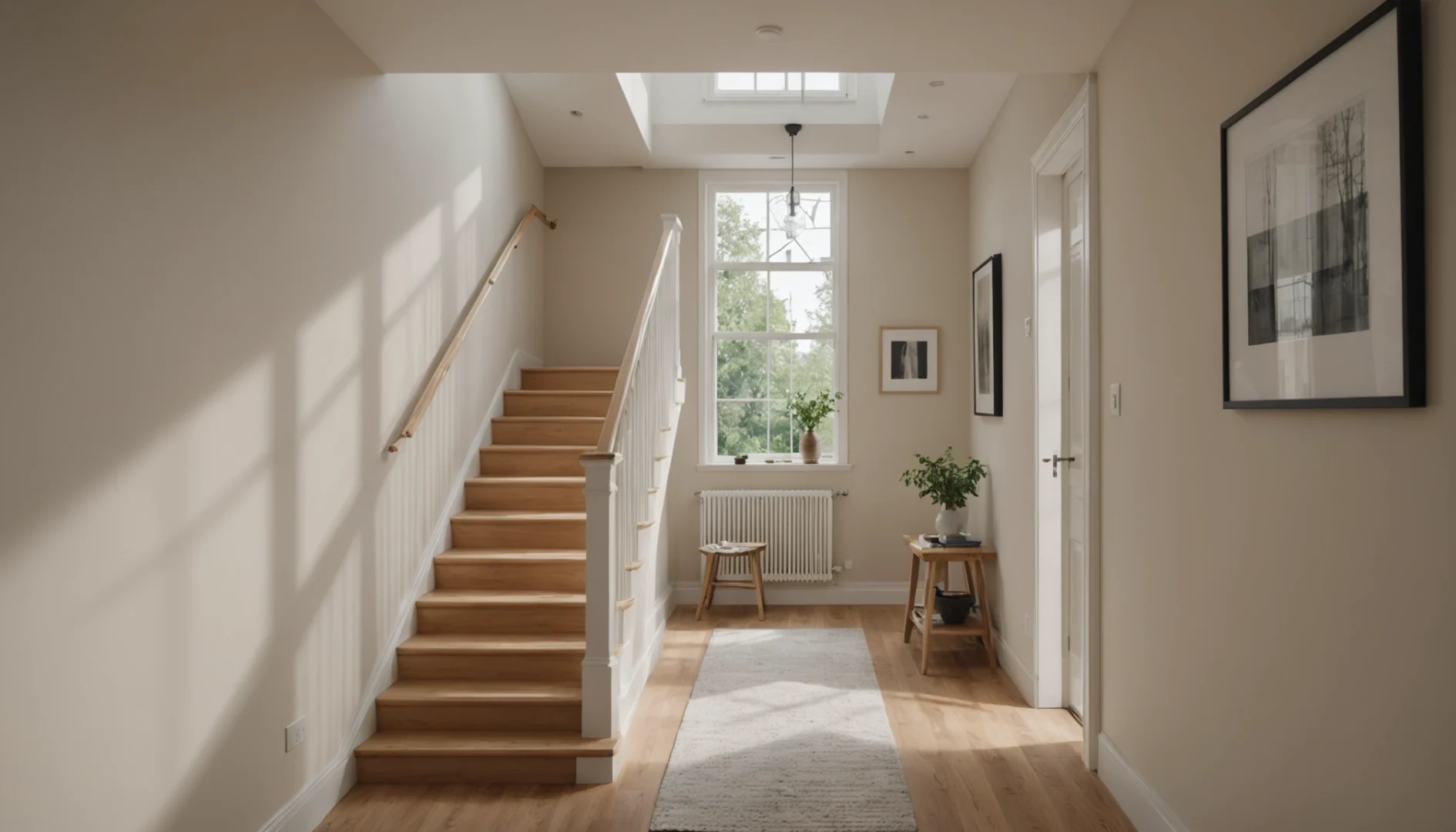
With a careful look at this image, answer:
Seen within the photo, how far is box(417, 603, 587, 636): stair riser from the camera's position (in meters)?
3.89

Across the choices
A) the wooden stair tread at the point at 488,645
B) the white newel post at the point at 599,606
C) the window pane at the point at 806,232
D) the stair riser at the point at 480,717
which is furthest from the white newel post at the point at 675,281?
the stair riser at the point at 480,717

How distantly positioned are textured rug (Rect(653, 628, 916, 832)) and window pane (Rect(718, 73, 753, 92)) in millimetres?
3586

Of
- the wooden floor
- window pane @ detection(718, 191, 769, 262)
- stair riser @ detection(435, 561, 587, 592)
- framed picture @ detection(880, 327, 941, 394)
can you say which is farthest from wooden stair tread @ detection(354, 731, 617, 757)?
window pane @ detection(718, 191, 769, 262)

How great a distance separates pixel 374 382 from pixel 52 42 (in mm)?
1794

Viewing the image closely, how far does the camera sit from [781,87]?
616 centimetres

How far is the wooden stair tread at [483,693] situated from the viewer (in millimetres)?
3451

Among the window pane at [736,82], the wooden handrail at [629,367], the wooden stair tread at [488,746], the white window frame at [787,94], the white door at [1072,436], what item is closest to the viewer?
the wooden stair tread at [488,746]

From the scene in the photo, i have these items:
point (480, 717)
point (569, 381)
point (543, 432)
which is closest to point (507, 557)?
point (480, 717)

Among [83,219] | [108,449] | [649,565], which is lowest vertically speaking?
[649,565]

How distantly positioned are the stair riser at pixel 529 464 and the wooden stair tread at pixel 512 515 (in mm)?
305

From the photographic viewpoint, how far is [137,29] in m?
2.14

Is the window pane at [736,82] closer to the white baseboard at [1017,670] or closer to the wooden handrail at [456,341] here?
the wooden handrail at [456,341]

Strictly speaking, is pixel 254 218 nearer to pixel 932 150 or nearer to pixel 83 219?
pixel 83 219

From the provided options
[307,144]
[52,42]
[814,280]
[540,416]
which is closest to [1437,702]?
[52,42]
